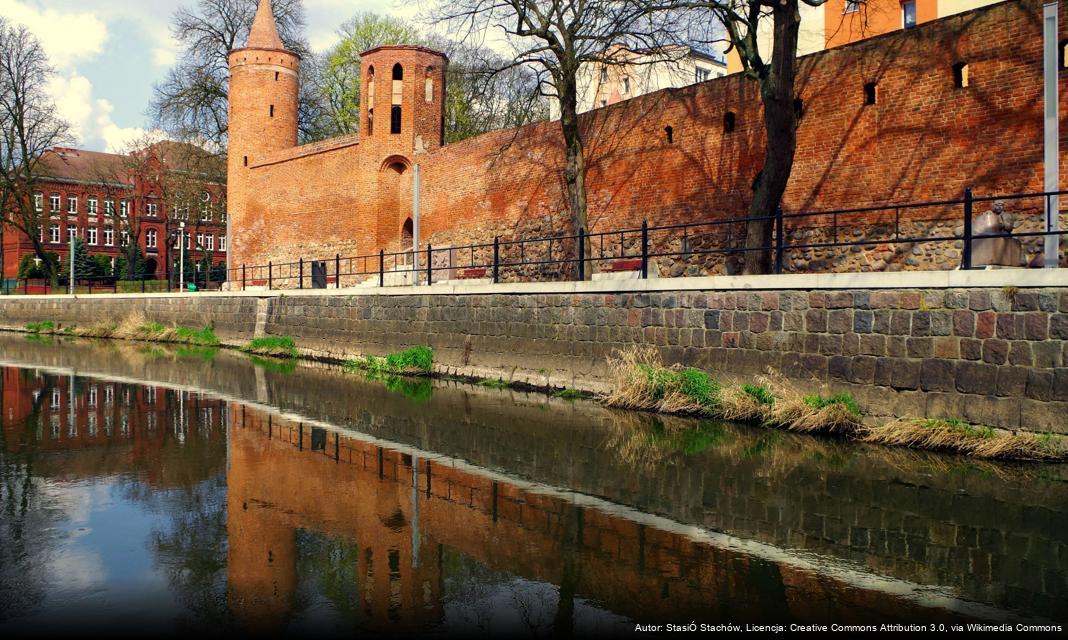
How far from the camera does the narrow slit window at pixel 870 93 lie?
1545cm

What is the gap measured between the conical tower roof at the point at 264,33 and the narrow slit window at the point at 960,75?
26.4 m

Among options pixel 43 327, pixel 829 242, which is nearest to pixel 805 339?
pixel 829 242

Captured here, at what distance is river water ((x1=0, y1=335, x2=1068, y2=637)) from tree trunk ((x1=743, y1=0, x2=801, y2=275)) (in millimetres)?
4667

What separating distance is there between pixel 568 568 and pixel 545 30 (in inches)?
609

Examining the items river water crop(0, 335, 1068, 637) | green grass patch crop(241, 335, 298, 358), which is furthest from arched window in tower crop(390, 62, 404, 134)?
river water crop(0, 335, 1068, 637)

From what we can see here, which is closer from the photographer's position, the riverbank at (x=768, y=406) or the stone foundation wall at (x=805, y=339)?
the riverbank at (x=768, y=406)

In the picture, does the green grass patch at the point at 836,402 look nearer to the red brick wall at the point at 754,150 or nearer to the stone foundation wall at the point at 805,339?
Result: the stone foundation wall at the point at 805,339

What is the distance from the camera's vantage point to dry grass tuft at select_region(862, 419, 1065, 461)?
8281 mm

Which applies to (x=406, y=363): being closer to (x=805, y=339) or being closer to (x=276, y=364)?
(x=276, y=364)

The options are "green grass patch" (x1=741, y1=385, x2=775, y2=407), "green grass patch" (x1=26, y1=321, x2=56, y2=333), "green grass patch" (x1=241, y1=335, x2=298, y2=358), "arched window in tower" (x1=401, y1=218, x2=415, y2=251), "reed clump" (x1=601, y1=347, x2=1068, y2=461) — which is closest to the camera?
"reed clump" (x1=601, y1=347, x2=1068, y2=461)

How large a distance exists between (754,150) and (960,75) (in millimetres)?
3958

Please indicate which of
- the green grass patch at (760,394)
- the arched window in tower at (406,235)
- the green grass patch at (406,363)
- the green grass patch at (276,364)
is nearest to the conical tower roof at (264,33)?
the arched window in tower at (406,235)

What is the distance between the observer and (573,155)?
19609 mm

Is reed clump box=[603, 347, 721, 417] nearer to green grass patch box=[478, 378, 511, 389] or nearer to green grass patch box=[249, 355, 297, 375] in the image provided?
green grass patch box=[478, 378, 511, 389]
